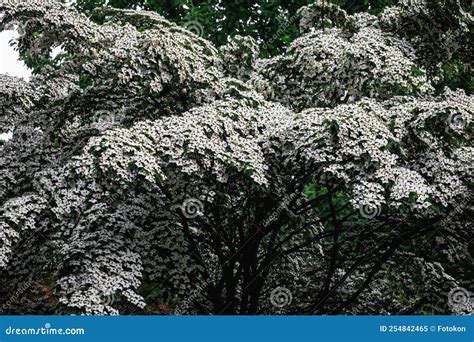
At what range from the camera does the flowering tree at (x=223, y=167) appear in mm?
6051

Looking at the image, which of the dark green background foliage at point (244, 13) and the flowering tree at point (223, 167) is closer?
the flowering tree at point (223, 167)

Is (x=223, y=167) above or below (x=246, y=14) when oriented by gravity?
below

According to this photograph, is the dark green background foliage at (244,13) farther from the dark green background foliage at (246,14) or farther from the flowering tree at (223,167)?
the flowering tree at (223,167)

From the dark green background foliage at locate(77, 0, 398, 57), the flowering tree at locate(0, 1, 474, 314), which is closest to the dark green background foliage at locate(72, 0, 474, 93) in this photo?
the dark green background foliage at locate(77, 0, 398, 57)

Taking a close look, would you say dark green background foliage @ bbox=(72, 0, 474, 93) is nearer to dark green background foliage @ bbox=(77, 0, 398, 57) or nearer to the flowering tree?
dark green background foliage @ bbox=(77, 0, 398, 57)

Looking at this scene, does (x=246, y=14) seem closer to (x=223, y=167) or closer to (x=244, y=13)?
(x=244, y=13)

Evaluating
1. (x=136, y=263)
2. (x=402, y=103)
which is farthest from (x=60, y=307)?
(x=402, y=103)

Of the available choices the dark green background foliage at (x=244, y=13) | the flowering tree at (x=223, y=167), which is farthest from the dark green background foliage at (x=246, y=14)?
the flowering tree at (x=223, y=167)

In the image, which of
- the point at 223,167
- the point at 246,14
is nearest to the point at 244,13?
the point at 246,14

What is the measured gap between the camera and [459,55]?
27.3 ft

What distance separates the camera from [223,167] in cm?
618

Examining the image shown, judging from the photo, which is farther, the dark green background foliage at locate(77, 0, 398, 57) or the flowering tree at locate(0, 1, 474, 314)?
the dark green background foliage at locate(77, 0, 398, 57)

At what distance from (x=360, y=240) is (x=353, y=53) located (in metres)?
2.45

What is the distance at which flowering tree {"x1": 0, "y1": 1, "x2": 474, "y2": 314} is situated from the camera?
6051 millimetres
